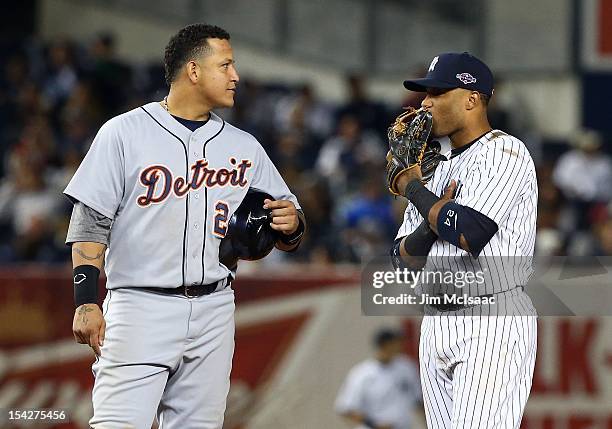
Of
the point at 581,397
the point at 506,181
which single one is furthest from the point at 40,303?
the point at 506,181

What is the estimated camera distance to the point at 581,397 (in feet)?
27.4

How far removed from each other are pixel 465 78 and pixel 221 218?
3.46 feet

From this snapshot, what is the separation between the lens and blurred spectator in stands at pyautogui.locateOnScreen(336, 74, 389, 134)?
12.4 metres

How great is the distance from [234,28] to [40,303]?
7223 millimetres

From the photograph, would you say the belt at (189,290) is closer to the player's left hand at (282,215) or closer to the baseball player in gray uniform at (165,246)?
the baseball player in gray uniform at (165,246)

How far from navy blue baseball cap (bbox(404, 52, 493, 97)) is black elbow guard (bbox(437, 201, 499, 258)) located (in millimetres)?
500

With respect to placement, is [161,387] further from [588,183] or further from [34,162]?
[588,183]

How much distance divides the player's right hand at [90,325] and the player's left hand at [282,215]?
0.74 meters

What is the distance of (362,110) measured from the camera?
12.5 metres

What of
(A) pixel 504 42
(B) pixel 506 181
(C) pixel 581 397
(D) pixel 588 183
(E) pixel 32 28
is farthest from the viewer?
(E) pixel 32 28

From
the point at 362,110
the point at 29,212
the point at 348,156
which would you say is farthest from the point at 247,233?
the point at 362,110

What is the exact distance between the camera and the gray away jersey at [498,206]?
4203 millimetres

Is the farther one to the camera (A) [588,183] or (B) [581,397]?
(A) [588,183]

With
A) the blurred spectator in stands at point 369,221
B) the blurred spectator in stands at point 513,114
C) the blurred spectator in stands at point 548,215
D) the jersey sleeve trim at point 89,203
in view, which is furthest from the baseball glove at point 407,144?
the blurred spectator in stands at point 513,114
